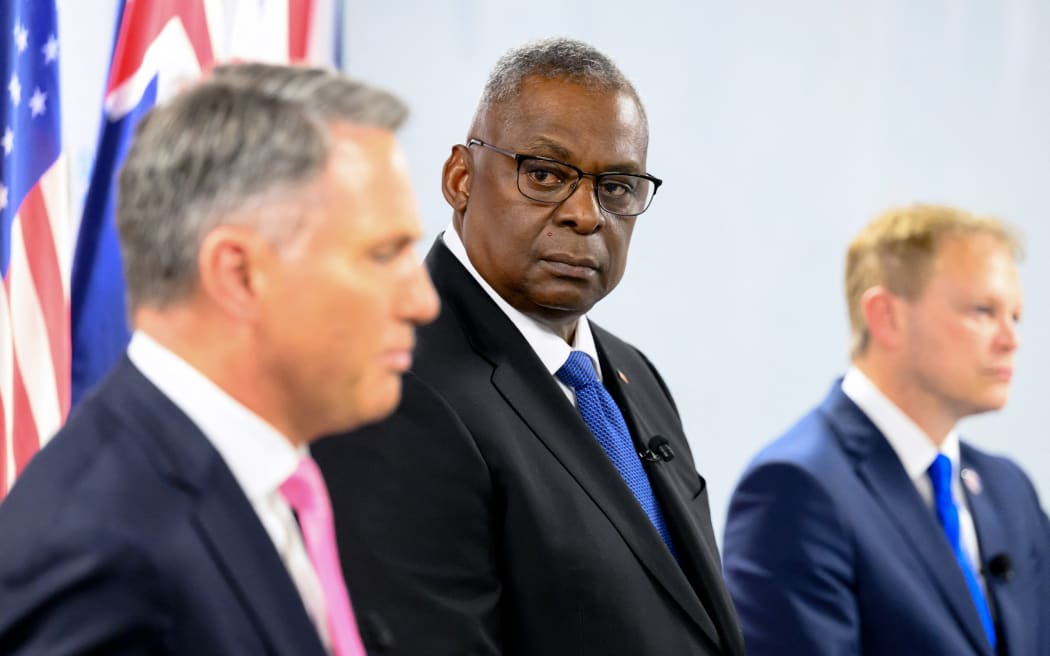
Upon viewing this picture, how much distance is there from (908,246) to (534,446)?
130 cm

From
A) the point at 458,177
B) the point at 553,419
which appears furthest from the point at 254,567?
the point at 458,177

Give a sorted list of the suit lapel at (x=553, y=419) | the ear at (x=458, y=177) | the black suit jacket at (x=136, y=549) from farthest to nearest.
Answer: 1. the ear at (x=458, y=177)
2. the suit lapel at (x=553, y=419)
3. the black suit jacket at (x=136, y=549)

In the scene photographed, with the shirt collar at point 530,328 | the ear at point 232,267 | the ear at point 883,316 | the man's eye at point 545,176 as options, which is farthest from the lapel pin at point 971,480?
the ear at point 232,267

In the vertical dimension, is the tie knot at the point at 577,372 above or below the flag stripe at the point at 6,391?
above

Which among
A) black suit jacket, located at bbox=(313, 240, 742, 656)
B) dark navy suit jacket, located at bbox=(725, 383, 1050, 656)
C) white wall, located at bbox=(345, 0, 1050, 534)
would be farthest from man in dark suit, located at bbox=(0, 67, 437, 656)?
white wall, located at bbox=(345, 0, 1050, 534)

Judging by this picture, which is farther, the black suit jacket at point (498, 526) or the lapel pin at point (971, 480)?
the lapel pin at point (971, 480)

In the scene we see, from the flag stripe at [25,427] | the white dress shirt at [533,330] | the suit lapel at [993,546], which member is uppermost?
the white dress shirt at [533,330]

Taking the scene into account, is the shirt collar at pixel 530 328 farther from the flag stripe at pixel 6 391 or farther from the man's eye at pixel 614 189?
the flag stripe at pixel 6 391

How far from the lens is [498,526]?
1742 mm

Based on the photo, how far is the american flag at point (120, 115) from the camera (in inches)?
106

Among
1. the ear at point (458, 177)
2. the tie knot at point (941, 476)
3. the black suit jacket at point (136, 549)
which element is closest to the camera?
the black suit jacket at point (136, 549)

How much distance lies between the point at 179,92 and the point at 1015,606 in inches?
82.6

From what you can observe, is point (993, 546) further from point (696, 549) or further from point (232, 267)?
point (232, 267)

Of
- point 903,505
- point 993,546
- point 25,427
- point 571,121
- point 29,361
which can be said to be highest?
point 571,121
